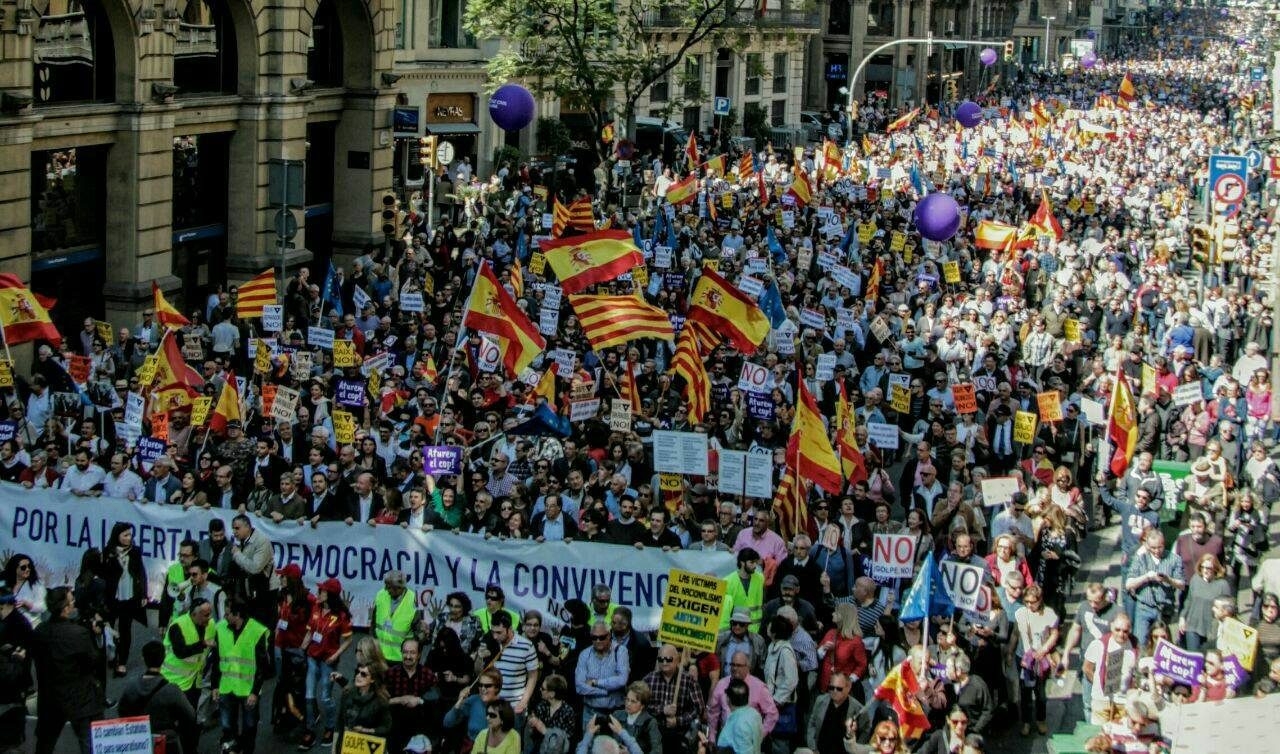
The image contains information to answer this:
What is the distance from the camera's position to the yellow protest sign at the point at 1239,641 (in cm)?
1343

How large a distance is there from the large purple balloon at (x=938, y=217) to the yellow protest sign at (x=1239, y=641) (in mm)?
19662

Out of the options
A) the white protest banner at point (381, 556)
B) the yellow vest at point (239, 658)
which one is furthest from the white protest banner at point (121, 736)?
the white protest banner at point (381, 556)

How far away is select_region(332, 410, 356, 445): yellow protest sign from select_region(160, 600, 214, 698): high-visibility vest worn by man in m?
5.60

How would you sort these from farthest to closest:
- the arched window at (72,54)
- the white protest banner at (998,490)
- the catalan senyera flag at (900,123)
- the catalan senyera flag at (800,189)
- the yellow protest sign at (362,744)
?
1. the catalan senyera flag at (900,123)
2. the catalan senyera flag at (800,189)
3. the arched window at (72,54)
4. the white protest banner at (998,490)
5. the yellow protest sign at (362,744)

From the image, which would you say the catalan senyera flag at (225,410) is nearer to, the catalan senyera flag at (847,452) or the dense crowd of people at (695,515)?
the dense crowd of people at (695,515)

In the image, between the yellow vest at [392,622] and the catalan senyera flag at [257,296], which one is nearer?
the yellow vest at [392,622]

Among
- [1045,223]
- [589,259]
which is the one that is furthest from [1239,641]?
[1045,223]

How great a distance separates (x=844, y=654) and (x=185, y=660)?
4518mm

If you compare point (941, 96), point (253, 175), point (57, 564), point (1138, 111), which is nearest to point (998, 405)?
point (57, 564)

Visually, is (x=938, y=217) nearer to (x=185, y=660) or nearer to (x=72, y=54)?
(x=72, y=54)

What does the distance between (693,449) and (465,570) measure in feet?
9.98

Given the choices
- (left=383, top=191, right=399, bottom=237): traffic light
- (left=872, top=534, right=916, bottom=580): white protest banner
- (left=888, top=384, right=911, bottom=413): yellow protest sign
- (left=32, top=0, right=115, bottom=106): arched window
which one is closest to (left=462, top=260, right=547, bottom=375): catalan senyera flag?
(left=888, top=384, right=911, bottom=413): yellow protest sign

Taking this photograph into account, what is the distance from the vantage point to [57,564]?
15.1 meters

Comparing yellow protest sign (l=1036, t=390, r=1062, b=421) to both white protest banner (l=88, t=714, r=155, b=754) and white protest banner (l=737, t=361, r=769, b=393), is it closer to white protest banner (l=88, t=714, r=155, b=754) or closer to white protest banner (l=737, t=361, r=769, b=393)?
white protest banner (l=737, t=361, r=769, b=393)
